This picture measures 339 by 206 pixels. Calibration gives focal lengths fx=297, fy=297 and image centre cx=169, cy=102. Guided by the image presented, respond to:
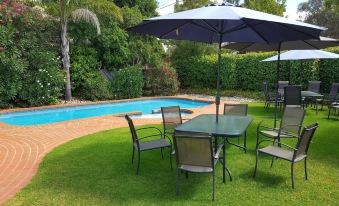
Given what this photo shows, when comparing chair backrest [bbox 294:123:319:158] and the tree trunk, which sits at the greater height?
the tree trunk

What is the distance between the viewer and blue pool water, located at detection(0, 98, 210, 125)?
1120cm

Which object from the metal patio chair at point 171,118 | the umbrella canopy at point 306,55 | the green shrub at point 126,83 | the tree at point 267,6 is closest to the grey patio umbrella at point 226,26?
the metal patio chair at point 171,118

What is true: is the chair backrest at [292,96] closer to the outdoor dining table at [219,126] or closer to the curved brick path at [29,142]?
the curved brick path at [29,142]

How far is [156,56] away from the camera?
18188mm

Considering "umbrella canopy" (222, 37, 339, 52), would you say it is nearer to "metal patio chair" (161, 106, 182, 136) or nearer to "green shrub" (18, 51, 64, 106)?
"metal patio chair" (161, 106, 182, 136)

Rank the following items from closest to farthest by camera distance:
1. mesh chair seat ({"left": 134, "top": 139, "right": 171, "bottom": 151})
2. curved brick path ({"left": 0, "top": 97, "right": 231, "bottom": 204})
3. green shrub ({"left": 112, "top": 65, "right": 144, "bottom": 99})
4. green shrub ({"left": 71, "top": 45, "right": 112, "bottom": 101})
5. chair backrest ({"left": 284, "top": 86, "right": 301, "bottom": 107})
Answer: curved brick path ({"left": 0, "top": 97, "right": 231, "bottom": 204})
mesh chair seat ({"left": 134, "top": 139, "right": 171, "bottom": 151})
chair backrest ({"left": 284, "top": 86, "right": 301, "bottom": 107})
green shrub ({"left": 71, "top": 45, "right": 112, "bottom": 101})
green shrub ({"left": 112, "top": 65, "right": 144, "bottom": 99})

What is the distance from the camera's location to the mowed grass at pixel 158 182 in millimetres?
3975

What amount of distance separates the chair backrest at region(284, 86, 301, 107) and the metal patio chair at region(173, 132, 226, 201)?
6557 mm

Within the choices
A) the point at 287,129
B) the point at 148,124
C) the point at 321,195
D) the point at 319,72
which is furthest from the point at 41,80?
the point at 319,72

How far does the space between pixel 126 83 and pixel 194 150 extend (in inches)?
497

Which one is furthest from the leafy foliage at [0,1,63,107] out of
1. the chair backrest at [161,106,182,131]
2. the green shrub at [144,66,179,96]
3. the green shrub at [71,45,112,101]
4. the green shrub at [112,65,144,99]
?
the chair backrest at [161,106,182,131]

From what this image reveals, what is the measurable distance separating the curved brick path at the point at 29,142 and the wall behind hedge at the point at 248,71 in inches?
356

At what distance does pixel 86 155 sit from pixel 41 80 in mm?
8150

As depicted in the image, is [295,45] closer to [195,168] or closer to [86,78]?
[195,168]
